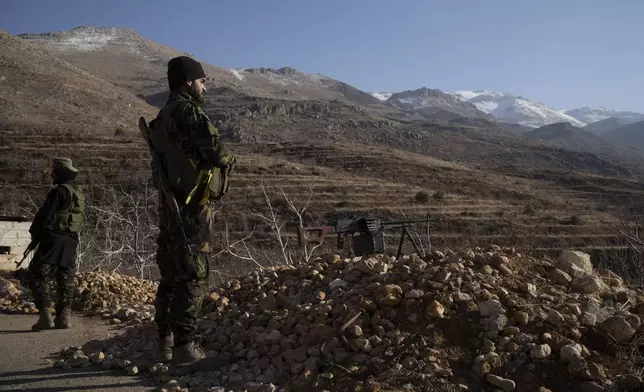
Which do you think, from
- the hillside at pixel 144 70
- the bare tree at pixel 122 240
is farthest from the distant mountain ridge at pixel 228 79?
the bare tree at pixel 122 240

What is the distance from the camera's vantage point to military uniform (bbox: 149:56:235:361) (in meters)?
3.02

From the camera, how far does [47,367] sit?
339 centimetres

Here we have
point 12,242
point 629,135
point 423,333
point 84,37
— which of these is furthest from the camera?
point 629,135

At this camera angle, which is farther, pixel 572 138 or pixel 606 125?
pixel 606 125

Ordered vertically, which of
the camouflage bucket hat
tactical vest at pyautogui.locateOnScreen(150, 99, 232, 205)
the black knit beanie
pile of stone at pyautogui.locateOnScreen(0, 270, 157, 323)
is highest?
the black knit beanie

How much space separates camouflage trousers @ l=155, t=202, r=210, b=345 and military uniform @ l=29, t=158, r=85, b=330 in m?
1.96

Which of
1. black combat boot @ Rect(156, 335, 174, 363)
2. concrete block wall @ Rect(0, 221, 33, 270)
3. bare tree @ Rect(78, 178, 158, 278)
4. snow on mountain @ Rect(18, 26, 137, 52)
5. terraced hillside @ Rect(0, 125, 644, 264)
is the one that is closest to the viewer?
black combat boot @ Rect(156, 335, 174, 363)

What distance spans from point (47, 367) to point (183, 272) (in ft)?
4.12

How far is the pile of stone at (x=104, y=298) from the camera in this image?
509 cm

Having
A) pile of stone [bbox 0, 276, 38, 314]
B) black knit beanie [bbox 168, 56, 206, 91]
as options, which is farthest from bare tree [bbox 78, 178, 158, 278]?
black knit beanie [bbox 168, 56, 206, 91]

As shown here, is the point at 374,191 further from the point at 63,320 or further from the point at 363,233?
the point at 63,320

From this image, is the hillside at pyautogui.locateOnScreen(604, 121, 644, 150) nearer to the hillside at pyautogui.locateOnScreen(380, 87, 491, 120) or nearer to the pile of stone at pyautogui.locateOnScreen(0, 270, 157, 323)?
the hillside at pyautogui.locateOnScreen(380, 87, 491, 120)

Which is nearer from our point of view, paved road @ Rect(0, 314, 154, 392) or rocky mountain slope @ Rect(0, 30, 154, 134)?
paved road @ Rect(0, 314, 154, 392)

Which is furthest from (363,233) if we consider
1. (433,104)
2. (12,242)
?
(433,104)
